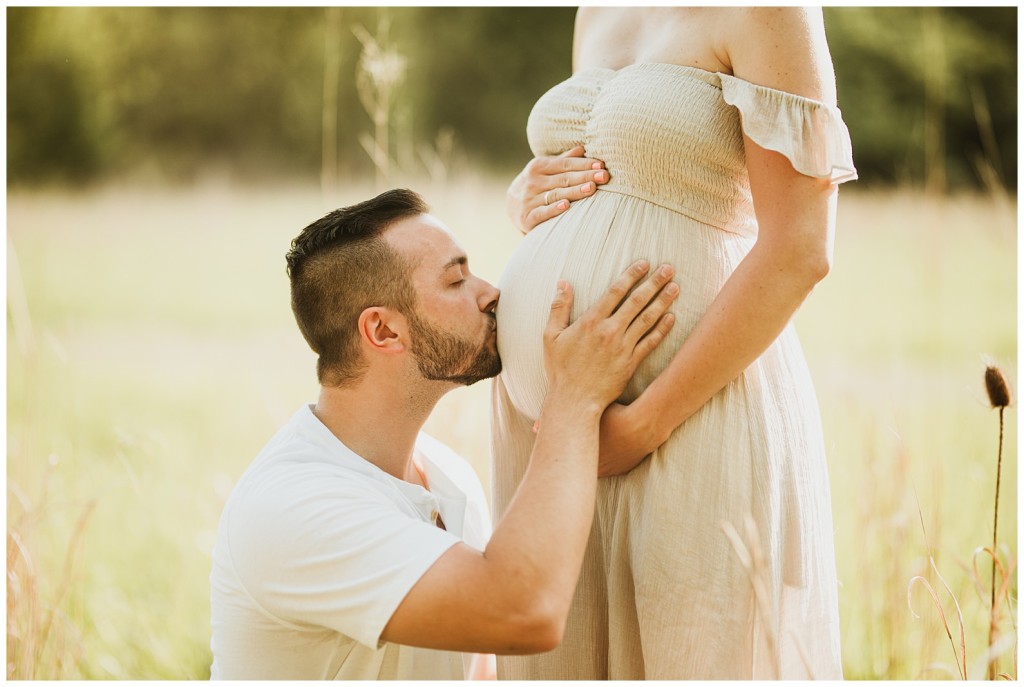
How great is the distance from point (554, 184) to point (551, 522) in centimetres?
65

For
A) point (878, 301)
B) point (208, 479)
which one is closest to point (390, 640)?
point (208, 479)

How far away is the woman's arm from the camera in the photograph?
4.77 ft

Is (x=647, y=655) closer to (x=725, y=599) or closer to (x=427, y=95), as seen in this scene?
(x=725, y=599)

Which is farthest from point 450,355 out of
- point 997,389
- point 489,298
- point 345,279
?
point 997,389

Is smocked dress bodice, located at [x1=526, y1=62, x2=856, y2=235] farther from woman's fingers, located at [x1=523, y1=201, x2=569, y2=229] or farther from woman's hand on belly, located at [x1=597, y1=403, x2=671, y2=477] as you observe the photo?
woman's hand on belly, located at [x1=597, y1=403, x2=671, y2=477]

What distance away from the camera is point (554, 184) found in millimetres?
1742

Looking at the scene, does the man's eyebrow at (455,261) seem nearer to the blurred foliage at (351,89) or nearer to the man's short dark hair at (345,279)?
the man's short dark hair at (345,279)

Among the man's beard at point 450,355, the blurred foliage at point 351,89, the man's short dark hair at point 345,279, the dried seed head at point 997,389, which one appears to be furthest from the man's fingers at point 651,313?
the blurred foliage at point 351,89

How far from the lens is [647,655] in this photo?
1.56 metres

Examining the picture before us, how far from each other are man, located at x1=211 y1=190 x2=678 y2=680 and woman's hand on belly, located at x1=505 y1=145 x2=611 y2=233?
173 mm

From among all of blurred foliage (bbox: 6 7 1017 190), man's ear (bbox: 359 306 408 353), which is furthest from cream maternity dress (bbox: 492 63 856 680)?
blurred foliage (bbox: 6 7 1017 190)

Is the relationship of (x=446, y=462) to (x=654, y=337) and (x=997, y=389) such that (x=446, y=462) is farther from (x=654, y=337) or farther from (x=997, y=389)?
(x=997, y=389)

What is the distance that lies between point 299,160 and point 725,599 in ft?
34.6

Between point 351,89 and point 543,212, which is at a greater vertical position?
point 351,89
